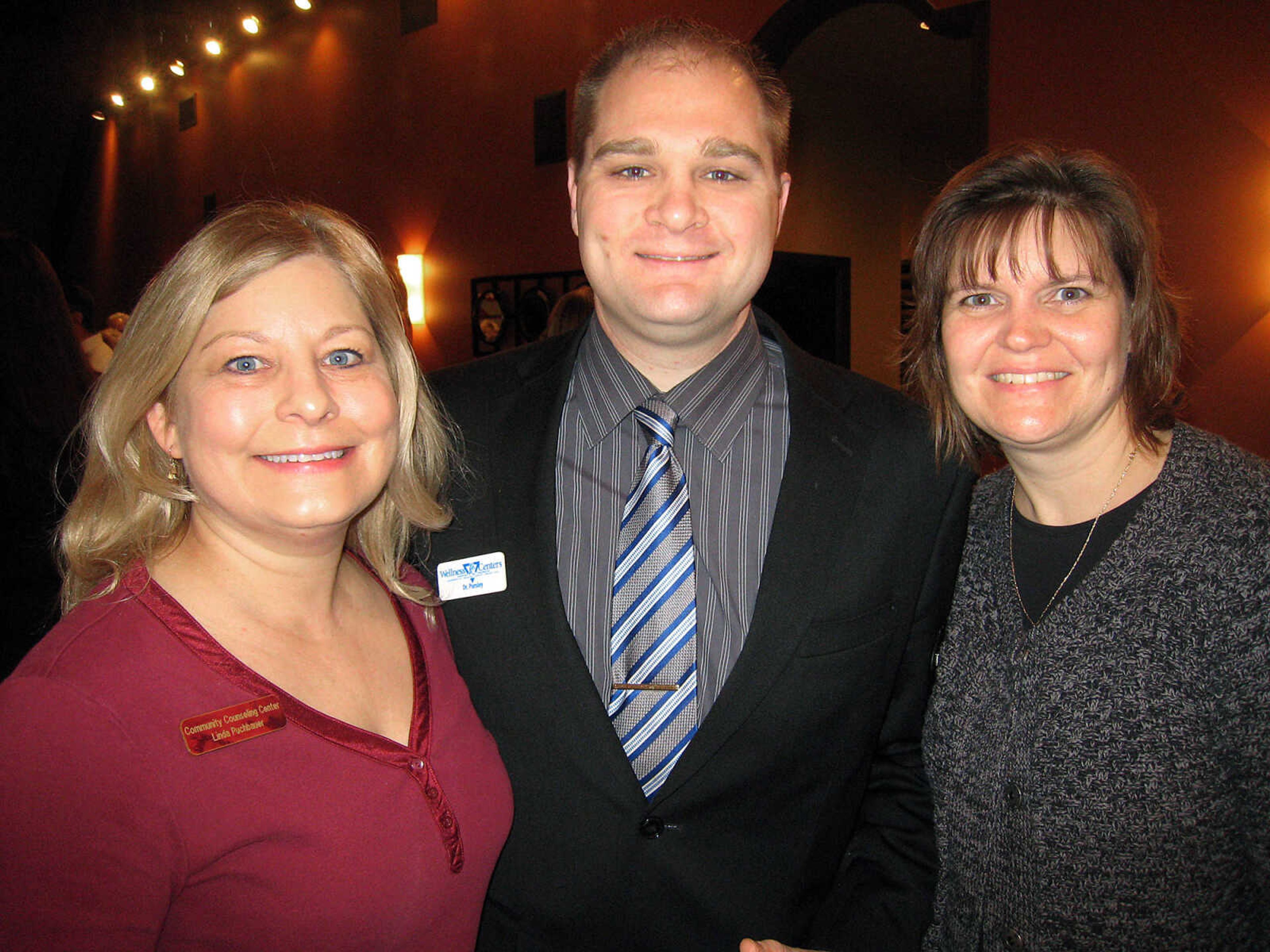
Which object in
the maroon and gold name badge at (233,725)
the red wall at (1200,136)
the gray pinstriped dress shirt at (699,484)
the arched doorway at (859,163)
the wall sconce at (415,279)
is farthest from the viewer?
the wall sconce at (415,279)

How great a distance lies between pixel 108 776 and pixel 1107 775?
150 centimetres

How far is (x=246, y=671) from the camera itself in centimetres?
112

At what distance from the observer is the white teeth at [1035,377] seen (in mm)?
1486

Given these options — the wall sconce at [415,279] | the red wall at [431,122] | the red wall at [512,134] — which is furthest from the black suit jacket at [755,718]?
the wall sconce at [415,279]

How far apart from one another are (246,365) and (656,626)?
78 cm

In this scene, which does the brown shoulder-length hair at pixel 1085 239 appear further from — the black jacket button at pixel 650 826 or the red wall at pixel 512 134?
the black jacket button at pixel 650 826

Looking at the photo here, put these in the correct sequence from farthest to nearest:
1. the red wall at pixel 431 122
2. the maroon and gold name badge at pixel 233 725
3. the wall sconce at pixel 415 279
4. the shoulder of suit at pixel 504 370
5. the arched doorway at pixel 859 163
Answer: the wall sconce at pixel 415 279, the arched doorway at pixel 859 163, the red wall at pixel 431 122, the shoulder of suit at pixel 504 370, the maroon and gold name badge at pixel 233 725

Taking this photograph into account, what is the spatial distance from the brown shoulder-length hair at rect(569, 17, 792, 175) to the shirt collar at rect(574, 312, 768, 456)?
0.39 metres

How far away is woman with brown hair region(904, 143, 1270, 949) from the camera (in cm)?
137

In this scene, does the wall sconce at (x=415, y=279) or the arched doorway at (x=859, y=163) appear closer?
the arched doorway at (x=859, y=163)

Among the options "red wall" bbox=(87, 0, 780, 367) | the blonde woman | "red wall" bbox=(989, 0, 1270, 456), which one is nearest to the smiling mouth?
the blonde woman

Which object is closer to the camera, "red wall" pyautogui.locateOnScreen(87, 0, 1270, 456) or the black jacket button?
the black jacket button

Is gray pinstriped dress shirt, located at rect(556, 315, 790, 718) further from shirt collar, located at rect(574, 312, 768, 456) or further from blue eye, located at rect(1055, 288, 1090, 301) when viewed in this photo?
blue eye, located at rect(1055, 288, 1090, 301)

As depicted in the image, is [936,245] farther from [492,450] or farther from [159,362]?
[159,362]
